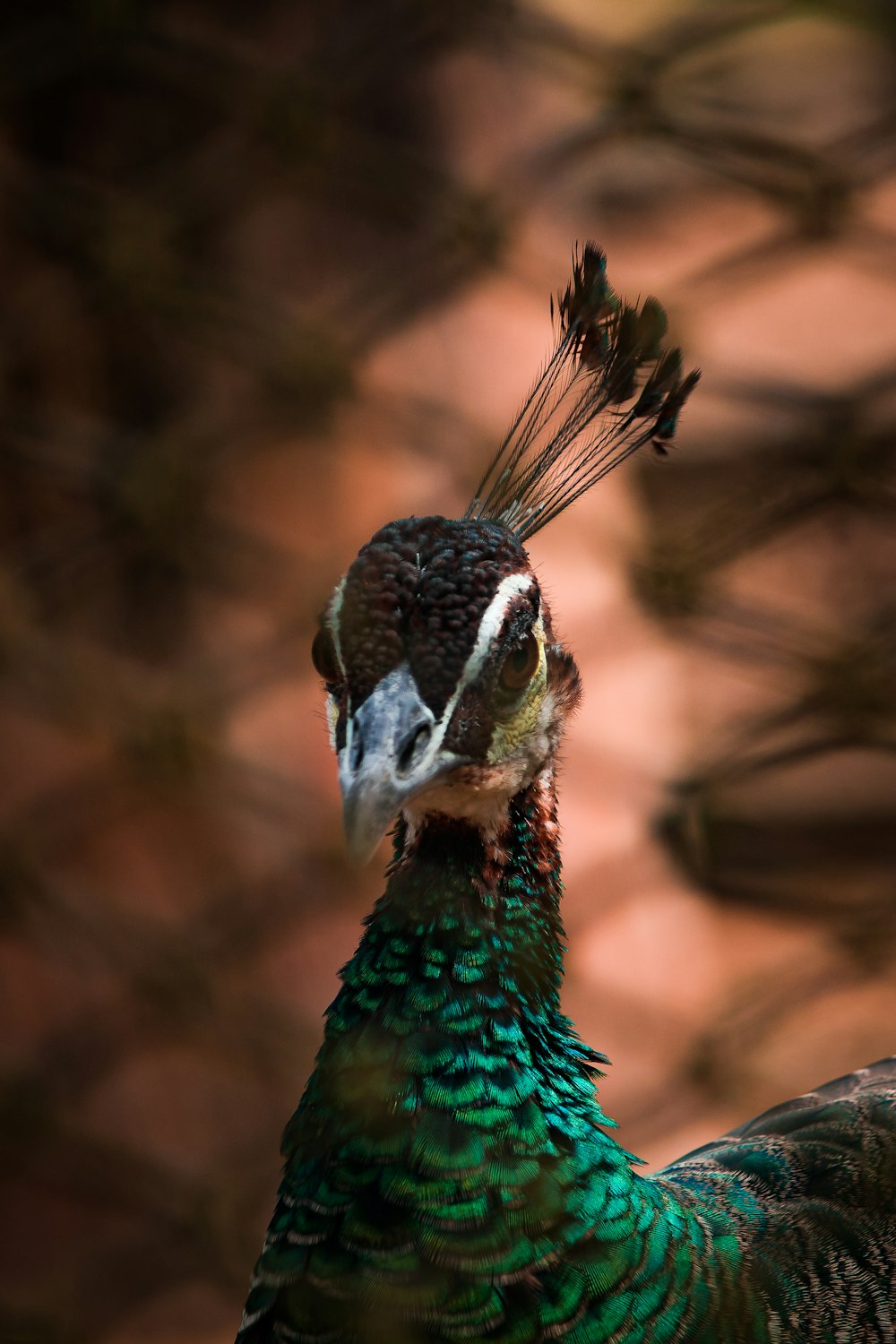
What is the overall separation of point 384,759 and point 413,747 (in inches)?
0.7

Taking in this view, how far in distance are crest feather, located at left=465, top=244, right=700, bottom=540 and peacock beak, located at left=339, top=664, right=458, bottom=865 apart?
0.16m

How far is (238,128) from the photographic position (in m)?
1.11

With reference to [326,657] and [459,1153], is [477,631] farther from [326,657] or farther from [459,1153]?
[459,1153]

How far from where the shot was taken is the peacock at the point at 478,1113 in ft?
1.65

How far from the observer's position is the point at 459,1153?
1.71ft

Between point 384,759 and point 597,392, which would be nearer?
point 384,759

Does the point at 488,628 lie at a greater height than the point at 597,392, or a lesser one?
lesser

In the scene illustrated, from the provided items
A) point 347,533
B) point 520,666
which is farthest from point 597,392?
point 347,533

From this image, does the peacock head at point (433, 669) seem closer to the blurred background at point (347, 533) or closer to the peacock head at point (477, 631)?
the peacock head at point (477, 631)

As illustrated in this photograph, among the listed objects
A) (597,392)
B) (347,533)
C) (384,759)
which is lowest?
(384,759)

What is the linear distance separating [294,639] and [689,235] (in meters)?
0.55

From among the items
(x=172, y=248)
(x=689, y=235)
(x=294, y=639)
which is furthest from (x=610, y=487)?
(x=172, y=248)

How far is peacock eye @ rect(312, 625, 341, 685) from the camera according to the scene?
542 millimetres

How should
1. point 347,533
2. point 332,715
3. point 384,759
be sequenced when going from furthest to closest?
point 347,533
point 332,715
point 384,759
